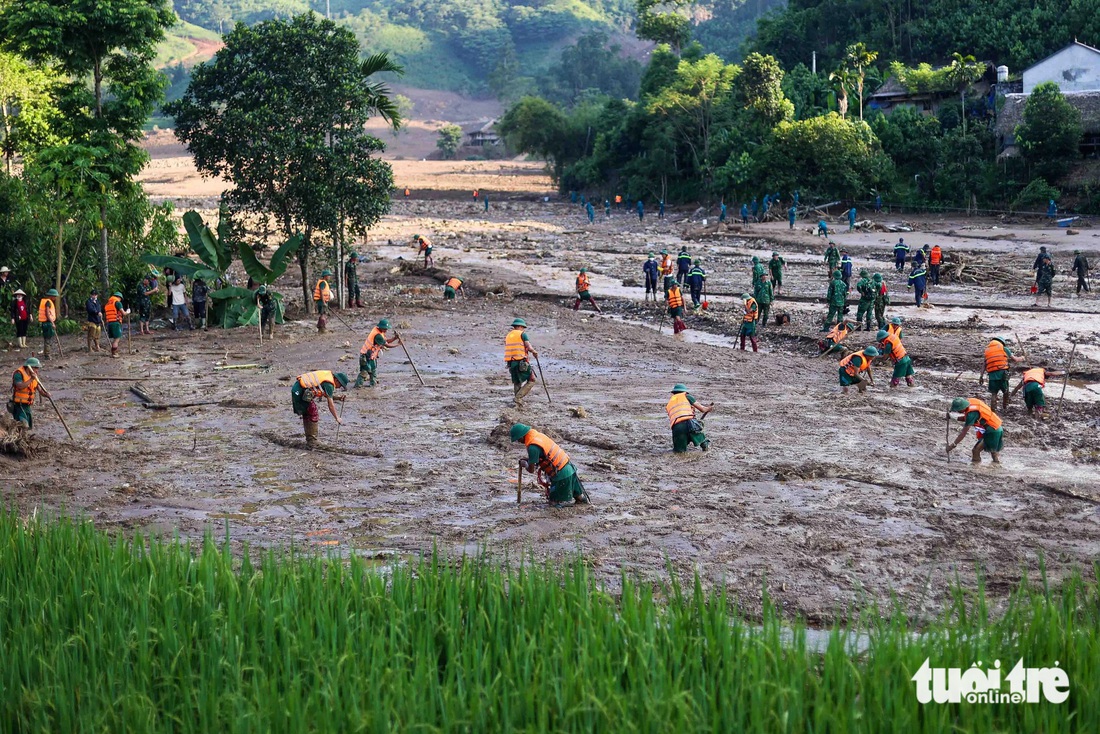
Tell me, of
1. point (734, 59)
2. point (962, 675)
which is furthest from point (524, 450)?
point (734, 59)

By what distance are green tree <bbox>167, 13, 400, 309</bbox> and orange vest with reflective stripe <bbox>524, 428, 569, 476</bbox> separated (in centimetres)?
1504

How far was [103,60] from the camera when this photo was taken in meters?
25.6

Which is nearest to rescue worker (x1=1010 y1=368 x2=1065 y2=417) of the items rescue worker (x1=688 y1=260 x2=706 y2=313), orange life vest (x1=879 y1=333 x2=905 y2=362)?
orange life vest (x1=879 y1=333 x2=905 y2=362)

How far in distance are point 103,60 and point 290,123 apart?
439cm

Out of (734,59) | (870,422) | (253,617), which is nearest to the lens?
(253,617)

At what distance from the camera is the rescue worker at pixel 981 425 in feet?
44.4

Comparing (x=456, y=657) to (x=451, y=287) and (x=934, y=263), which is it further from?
(x=934, y=263)

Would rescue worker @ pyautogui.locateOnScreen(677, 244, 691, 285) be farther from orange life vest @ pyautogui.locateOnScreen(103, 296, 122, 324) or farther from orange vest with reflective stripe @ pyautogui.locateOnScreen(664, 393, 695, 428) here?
orange vest with reflective stripe @ pyautogui.locateOnScreen(664, 393, 695, 428)

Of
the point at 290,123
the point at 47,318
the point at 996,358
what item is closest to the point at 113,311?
the point at 47,318

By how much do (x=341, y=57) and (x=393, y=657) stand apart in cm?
2109

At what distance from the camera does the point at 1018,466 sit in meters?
14.1

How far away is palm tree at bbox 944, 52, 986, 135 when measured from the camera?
53375 millimetres

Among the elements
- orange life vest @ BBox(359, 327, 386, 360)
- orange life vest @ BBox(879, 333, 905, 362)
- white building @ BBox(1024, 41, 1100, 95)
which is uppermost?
white building @ BBox(1024, 41, 1100, 95)

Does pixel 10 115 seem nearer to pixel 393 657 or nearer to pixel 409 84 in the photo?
pixel 393 657
